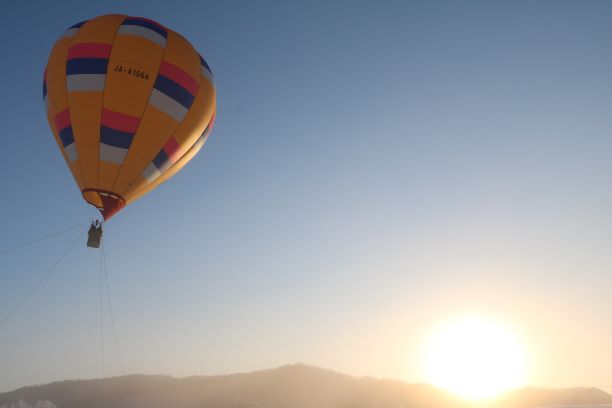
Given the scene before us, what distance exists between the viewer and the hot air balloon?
73.0 ft

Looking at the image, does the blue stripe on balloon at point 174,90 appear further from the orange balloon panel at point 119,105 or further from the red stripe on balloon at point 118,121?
the red stripe on balloon at point 118,121

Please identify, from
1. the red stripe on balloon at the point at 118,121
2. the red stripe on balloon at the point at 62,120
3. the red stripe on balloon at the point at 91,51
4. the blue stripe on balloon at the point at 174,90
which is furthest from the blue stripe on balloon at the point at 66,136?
the blue stripe on balloon at the point at 174,90

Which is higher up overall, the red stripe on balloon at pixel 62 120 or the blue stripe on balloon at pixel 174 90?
the blue stripe on balloon at pixel 174 90

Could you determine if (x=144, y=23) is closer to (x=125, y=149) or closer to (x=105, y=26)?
(x=105, y=26)

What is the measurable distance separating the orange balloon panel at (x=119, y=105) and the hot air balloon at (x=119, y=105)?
0.15 feet

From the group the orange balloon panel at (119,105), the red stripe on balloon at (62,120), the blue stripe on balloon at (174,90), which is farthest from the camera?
the blue stripe on balloon at (174,90)

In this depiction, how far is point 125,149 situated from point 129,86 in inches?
122

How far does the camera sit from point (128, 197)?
2294cm

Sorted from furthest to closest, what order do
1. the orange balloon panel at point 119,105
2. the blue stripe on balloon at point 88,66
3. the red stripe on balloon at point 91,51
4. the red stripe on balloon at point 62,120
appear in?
1. the red stripe on balloon at point 91,51
2. the red stripe on balloon at point 62,120
3. the blue stripe on balloon at point 88,66
4. the orange balloon panel at point 119,105

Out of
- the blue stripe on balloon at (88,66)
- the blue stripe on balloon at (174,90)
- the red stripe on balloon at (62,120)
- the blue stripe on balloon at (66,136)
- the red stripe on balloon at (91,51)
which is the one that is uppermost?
the red stripe on balloon at (91,51)

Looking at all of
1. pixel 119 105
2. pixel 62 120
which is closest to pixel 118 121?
pixel 119 105

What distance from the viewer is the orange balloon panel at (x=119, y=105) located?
73.0ft

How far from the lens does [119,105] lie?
22.5 metres

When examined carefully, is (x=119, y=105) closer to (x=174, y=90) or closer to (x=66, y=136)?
(x=174, y=90)
